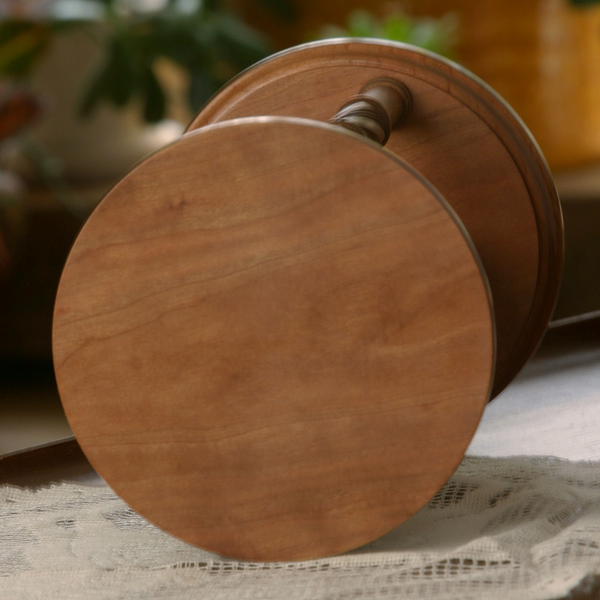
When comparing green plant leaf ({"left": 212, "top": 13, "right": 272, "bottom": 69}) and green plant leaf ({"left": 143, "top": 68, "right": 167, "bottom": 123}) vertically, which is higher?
green plant leaf ({"left": 212, "top": 13, "right": 272, "bottom": 69})

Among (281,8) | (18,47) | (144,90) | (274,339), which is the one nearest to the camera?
(274,339)

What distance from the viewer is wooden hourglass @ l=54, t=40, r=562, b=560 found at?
31 cm

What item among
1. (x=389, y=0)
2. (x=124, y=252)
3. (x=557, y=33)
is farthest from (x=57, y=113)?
(x=124, y=252)

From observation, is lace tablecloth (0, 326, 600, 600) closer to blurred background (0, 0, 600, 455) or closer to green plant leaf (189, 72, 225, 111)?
blurred background (0, 0, 600, 455)

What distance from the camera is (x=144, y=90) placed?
2010 mm

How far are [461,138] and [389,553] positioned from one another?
21 cm

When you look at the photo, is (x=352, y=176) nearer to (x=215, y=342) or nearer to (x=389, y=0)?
(x=215, y=342)

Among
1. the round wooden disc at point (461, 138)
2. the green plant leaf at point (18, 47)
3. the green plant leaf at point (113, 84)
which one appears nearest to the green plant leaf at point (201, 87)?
the green plant leaf at point (113, 84)

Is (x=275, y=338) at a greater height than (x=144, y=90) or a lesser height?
greater

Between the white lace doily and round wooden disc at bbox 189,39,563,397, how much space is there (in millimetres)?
100

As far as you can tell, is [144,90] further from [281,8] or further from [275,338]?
[275,338]

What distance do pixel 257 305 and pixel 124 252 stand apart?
6 cm

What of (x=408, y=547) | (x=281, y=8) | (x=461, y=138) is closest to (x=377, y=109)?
(x=461, y=138)

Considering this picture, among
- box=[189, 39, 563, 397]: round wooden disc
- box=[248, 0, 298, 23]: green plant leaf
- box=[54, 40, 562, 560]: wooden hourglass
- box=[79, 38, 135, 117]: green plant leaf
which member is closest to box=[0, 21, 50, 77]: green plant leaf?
box=[79, 38, 135, 117]: green plant leaf
